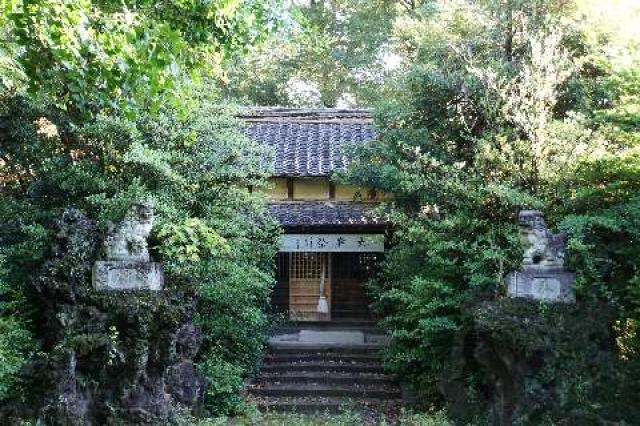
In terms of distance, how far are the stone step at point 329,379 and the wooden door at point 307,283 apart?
162 inches

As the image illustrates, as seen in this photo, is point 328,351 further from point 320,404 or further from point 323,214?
point 323,214

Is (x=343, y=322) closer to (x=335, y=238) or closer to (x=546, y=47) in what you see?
(x=335, y=238)

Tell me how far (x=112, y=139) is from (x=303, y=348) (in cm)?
699

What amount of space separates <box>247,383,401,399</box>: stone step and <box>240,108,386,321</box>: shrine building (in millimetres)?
4016

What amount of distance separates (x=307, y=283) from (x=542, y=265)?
32.2ft

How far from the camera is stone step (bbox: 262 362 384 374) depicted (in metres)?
13.9

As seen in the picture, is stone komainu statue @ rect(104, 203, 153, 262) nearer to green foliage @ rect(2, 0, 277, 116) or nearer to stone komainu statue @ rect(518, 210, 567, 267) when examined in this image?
green foliage @ rect(2, 0, 277, 116)

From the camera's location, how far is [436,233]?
10.9 m

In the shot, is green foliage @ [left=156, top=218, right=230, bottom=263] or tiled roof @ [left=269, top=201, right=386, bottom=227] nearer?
green foliage @ [left=156, top=218, right=230, bottom=263]

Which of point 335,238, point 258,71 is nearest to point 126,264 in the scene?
point 335,238

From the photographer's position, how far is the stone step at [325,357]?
14375mm

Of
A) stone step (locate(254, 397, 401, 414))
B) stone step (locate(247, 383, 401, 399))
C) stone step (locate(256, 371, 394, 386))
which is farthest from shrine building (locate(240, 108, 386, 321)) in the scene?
stone step (locate(254, 397, 401, 414))

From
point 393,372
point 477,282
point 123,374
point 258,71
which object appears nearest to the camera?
point 123,374

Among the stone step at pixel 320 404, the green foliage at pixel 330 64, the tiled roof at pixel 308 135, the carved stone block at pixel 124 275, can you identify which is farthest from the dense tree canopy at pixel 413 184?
the green foliage at pixel 330 64
